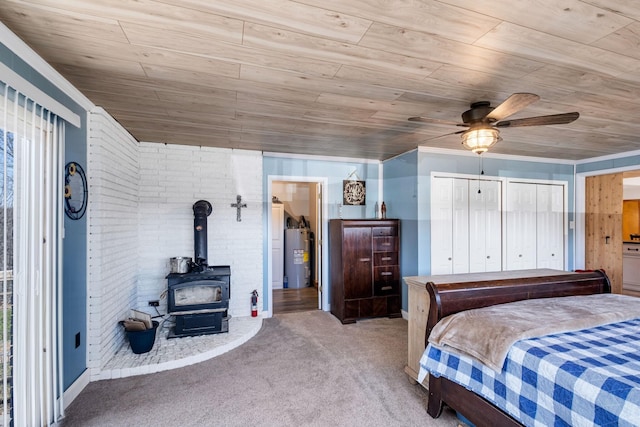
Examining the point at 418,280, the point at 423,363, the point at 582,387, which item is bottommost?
the point at 423,363

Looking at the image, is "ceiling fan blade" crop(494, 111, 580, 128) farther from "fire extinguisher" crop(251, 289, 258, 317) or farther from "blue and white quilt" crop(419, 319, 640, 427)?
"fire extinguisher" crop(251, 289, 258, 317)

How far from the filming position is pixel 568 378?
1.44m

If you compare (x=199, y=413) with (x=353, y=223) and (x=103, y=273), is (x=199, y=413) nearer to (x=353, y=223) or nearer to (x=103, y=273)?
(x=103, y=273)

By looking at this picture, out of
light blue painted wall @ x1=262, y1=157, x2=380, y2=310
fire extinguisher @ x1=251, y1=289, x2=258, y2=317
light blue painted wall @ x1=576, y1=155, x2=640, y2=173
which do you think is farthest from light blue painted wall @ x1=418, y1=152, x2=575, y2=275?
fire extinguisher @ x1=251, y1=289, x2=258, y2=317

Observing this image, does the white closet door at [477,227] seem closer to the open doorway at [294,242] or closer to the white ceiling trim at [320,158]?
the white ceiling trim at [320,158]

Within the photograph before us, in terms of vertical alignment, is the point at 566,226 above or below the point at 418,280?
above

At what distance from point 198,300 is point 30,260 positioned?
198cm

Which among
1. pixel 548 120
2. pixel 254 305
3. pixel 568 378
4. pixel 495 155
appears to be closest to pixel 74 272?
pixel 254 305

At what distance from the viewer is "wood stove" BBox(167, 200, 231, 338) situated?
3525mm

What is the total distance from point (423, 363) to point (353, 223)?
2.35m

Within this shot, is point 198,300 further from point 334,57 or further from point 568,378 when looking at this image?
point 568,378

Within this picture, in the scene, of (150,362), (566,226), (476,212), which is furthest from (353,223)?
(566,226)

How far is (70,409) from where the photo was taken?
2.33 m

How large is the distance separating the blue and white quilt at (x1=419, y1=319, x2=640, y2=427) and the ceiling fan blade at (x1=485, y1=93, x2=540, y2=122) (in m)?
1.40
